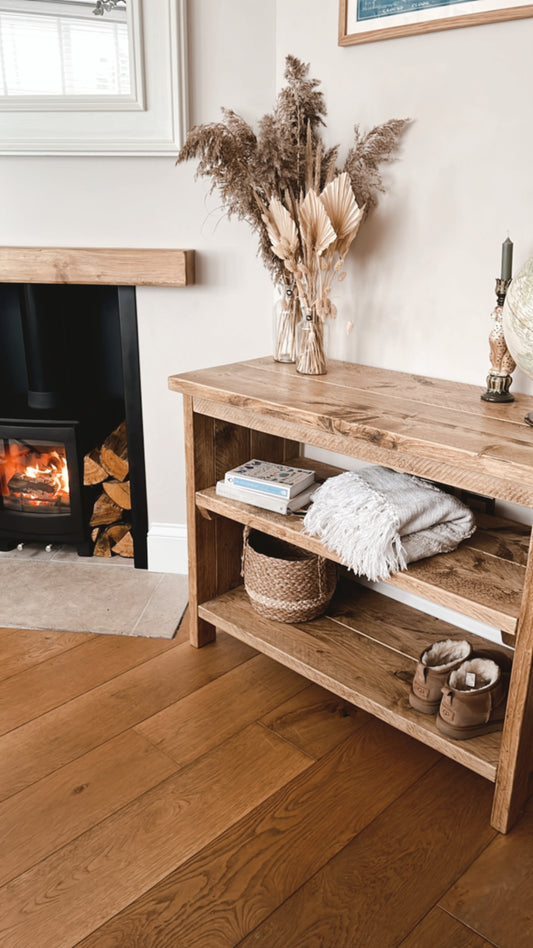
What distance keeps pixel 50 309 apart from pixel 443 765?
1.82 m

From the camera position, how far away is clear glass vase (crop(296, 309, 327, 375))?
1773mm

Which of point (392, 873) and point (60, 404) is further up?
point (60, 404)

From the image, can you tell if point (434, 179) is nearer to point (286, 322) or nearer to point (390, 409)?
point (286, 322)

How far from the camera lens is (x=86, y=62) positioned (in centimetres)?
202

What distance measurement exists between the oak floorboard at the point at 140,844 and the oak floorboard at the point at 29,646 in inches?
24.4

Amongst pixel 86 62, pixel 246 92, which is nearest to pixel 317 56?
pixel 246 92

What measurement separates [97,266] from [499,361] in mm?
1251

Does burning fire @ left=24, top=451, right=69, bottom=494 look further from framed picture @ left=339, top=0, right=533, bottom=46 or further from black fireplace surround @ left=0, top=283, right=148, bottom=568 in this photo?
framed picture @ left=339, top=0, right=533, bottom=46

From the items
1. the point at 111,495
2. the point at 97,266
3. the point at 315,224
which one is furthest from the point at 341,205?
the point at 111,495

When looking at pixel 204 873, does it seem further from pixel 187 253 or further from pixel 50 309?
pixel 50 309

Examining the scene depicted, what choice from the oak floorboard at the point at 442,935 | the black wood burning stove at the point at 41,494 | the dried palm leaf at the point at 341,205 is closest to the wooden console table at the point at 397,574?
the oak floorboard at the point at 442,935

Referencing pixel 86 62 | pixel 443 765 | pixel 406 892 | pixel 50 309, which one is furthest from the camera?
pixel 50 309

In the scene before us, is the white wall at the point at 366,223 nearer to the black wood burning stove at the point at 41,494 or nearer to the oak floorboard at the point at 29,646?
the black wood burning stove at the point at 41,494

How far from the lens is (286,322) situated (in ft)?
6.20
